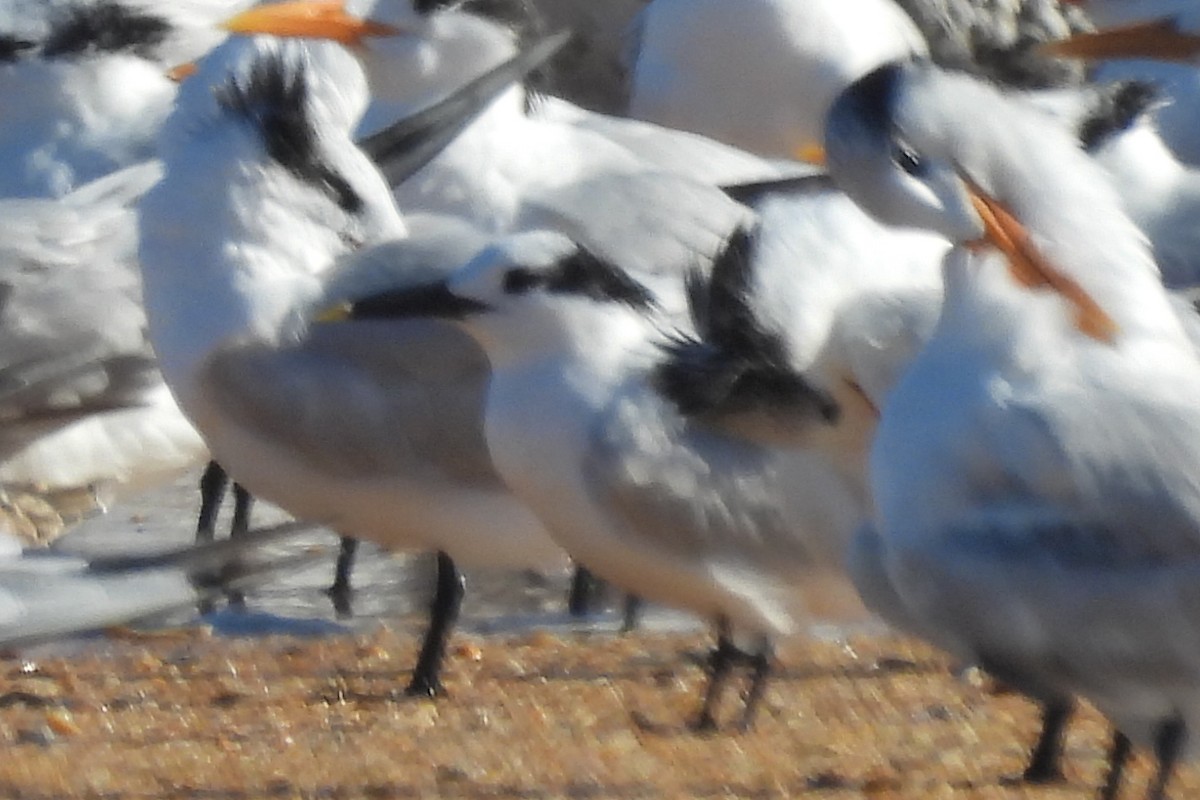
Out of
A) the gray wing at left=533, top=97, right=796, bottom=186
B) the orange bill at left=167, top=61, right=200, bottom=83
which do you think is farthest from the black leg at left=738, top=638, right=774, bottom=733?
the orange bill at left=167, top=61, right=200, bottom=83

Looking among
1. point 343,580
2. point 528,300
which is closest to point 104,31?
point 343,580

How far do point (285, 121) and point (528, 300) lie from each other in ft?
2.81

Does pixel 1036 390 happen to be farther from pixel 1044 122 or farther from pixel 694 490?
pixel 694 490

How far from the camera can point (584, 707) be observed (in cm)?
510

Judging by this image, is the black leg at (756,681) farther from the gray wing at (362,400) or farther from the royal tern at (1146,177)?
the royal tern at (1146,177)

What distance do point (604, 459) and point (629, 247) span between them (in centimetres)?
112

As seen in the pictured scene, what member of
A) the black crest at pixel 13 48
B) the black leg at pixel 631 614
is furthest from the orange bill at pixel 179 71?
the black leg at pixel 631 614

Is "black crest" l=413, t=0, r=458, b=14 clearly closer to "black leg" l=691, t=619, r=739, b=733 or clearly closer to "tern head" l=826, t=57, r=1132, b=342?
"black leg" l=691, t=619, r=739, b=733

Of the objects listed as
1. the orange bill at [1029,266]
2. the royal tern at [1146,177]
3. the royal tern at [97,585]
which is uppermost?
the orange bill at [1029,266]

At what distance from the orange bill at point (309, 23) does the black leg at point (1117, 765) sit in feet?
8.49

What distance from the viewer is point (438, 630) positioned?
5406 millimetres

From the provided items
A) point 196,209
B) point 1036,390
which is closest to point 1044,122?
point 1036,390

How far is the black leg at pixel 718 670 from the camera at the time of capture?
5.03m

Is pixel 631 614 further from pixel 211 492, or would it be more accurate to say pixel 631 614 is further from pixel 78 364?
pixel 78 364
